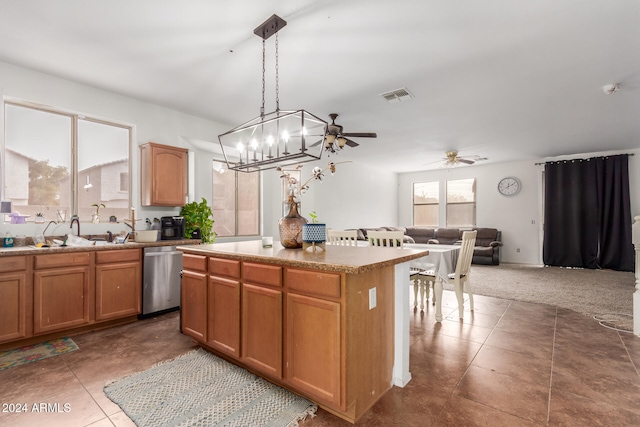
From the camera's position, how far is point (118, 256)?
11.0 feet

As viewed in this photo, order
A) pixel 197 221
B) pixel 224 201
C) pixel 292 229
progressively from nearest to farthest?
pixel 292 229 < pixel 197 221 < pixel 224 201

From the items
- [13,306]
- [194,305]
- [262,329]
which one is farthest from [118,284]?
[262,329]

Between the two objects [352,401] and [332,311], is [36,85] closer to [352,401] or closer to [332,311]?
[332,311]

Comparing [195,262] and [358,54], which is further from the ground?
[358,54]

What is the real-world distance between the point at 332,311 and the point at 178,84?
330 centimetres

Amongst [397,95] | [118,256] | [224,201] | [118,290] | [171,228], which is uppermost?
[397,95]

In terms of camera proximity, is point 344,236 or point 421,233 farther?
point 421,233

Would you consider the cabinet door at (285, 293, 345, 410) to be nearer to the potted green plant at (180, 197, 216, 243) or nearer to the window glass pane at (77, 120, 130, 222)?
the potted green plant at (180, 197, 216, 243)

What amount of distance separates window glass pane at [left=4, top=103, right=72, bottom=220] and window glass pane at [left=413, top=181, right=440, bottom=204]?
28.4ft

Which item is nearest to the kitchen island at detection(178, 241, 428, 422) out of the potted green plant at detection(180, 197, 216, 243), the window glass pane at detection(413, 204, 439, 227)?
the potted green plant at detection(180, 197, 216, 243)

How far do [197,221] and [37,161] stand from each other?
1861 millimetres

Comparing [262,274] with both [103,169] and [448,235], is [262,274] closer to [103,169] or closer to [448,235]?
[103,169]

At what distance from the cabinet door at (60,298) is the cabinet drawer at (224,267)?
1.68 metres

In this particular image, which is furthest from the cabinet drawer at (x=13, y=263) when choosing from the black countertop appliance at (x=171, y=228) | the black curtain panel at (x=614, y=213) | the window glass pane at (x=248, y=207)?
the black curtain panel at (x=614, y=213)
